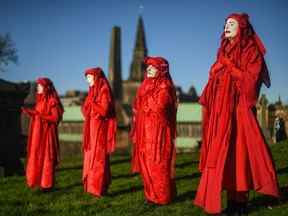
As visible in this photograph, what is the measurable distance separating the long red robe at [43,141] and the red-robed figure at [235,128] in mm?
4632

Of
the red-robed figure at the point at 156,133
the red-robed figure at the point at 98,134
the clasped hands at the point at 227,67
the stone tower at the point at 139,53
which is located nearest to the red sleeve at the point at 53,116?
the red-robed figure at the point at 98,134

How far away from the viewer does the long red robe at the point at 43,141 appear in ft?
30.9

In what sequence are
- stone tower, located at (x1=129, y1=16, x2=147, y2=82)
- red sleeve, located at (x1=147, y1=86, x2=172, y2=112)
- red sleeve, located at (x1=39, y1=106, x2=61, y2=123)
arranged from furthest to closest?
stone tower, located at (x1=129, y1=16, x2=147, y2=82)
red sleeve, located at (x1=39, y1=106, x2=61, y2=123)
red sleeve, located at (x1=147, y1=86, x2=172, y2=112)

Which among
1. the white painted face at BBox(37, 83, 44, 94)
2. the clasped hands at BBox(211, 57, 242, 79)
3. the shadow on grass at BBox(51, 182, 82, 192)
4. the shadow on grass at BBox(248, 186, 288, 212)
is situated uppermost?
the white painted face at BBox(37, 83, 44, 94)

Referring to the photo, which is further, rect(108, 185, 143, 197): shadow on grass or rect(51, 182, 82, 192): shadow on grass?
rect(51, 182, 82, 192): shadow on grass

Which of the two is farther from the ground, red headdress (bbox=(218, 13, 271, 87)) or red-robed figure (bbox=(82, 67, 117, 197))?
red headdress (bbox=(218, 13, 271, 87))

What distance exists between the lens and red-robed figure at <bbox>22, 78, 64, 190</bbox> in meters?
9.44

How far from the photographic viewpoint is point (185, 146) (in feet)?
191

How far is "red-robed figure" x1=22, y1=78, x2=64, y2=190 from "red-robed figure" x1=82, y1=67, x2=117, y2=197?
3.10 feet

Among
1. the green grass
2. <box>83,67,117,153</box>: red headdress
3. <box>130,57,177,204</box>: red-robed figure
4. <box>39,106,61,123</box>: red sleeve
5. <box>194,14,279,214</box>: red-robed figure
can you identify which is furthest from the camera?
<box>39,106,61,123</box>: red sleeve

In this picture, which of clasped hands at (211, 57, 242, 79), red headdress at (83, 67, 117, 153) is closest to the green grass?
red headdress at (83, 67, 117, 153)

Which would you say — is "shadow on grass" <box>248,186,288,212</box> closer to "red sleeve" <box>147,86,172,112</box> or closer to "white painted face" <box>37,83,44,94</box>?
"red sleeve" <box>147,86,172,112</box>

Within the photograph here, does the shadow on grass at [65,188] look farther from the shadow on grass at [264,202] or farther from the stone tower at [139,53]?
the stone tower at [139,53]

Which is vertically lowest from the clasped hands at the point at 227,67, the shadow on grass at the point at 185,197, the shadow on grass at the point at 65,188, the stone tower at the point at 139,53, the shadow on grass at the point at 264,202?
the shadow on grass at the point at 65,188
